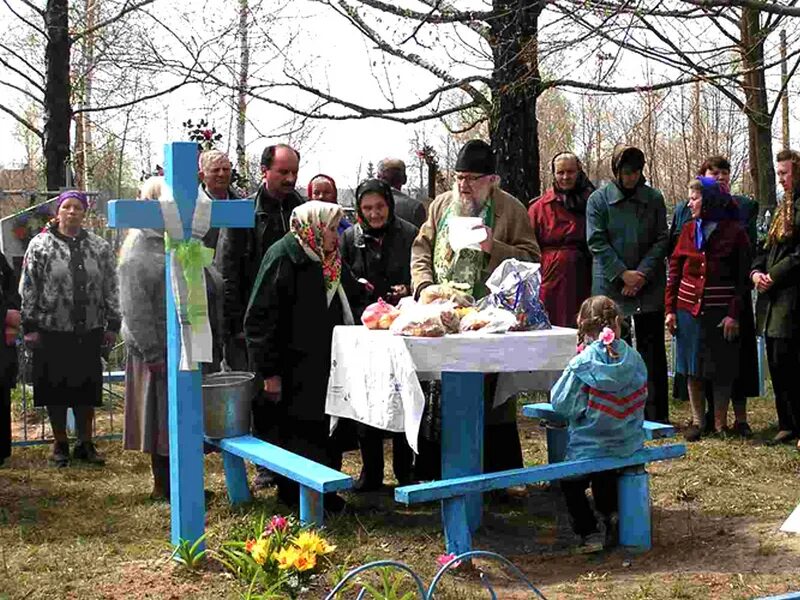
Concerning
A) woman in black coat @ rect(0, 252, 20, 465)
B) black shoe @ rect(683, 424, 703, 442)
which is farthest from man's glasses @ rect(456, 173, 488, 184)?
woman in black coat @ rect(0, 252, 20, 465)

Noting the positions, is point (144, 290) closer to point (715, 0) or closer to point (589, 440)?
point (589, 440)

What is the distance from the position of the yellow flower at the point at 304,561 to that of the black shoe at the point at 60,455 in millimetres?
4206

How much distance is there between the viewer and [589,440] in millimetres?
5148

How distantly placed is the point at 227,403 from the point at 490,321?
151 cm

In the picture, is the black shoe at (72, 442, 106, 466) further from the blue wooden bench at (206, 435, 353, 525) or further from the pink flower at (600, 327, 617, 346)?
the pink flower at (600, 327, 617, 346)

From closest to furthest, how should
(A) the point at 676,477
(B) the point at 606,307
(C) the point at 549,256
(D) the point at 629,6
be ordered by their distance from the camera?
(B) the point at 606,307
(D) the point at 629,6
(A) the point at 676,477
(C) the point at 549,256

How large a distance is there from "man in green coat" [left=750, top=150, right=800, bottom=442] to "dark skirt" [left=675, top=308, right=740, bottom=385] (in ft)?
0.93

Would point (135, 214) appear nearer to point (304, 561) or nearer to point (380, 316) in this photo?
point (380, 316)

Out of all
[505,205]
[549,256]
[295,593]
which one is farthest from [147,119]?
[295,593]

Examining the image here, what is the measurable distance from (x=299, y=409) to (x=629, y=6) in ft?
9.33

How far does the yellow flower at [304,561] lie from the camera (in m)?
3.82

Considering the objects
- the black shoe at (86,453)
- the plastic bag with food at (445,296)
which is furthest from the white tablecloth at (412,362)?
the black shoe at (86,453)

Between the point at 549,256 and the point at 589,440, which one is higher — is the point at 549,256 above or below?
above

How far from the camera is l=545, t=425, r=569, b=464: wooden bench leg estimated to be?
6.03 meters
